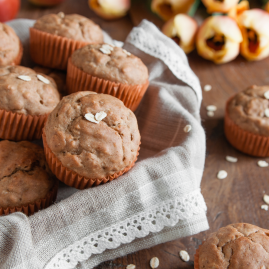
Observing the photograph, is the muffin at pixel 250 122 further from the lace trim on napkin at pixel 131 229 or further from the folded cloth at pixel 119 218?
the lace trim on napkin at pixel 131 229

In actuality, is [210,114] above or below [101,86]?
below

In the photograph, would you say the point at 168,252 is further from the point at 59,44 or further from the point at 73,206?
the point at 59,44

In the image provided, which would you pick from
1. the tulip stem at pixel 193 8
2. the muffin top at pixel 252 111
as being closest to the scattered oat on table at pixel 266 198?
the muffin top at pixel 252 111

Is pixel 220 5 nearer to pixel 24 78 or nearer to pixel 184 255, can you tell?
pixel 24 78

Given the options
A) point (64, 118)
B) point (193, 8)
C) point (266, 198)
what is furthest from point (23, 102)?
point (193, 8)

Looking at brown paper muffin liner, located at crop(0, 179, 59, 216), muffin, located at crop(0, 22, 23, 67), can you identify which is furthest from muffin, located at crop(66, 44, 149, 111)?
brown paper muffin liner, located at crop(0, 179, 59, 216)

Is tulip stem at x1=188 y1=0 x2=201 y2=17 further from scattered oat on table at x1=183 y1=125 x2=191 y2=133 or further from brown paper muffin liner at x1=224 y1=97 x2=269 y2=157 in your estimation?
scattered oat on table at x1=183 y1=125 x2=191 y2=133
